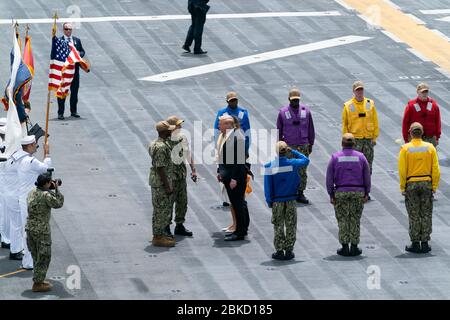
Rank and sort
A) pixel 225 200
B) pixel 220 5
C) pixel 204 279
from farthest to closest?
pixel 220 5
pixel 225 200
pixel 204 279

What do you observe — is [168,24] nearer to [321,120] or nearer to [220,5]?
[220,5]

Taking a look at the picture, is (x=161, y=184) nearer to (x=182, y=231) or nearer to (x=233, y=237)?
(x=182, y=231)

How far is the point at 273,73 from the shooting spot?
3494 cm

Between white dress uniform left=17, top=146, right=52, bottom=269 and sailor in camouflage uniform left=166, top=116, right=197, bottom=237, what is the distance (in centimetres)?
238

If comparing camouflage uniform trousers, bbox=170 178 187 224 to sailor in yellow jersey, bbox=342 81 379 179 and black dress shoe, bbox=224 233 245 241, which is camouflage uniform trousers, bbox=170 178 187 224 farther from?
sailor in yellow jersey, bbox=342 81 379 179

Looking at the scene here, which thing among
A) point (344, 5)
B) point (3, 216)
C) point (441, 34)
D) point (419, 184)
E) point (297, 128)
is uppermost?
point (297, 128)

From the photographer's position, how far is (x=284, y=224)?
2439 cm

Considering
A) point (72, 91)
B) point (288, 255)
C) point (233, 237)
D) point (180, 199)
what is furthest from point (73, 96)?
point (288, 255)

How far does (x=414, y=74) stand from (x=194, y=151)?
721cm

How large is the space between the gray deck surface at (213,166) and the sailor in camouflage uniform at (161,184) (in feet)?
0.93

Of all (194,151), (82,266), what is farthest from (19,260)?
(194,151)

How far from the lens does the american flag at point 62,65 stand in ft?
92.4

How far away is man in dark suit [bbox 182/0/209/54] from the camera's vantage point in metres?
36.1

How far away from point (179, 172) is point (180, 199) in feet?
1.54
